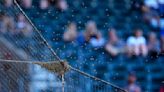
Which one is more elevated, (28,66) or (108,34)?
(108,34)

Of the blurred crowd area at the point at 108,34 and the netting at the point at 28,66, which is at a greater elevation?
the blurred crowd area at the point at 108,34

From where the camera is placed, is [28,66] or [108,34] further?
[108,34]

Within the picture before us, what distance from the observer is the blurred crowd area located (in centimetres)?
705

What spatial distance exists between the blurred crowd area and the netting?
81.5 inches

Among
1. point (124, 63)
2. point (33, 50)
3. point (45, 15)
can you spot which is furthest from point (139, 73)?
point (33, 50)

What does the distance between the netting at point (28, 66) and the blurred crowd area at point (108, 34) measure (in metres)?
2.07

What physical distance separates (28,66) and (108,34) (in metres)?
3.75

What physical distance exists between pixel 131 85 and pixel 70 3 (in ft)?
6.57

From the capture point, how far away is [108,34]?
7504 millimetres

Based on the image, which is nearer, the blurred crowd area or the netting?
the netting

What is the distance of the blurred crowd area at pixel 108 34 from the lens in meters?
7.05

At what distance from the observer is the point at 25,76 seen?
12.9ft

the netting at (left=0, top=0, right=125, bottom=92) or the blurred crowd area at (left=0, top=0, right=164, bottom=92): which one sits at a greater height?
the blurred crowd area at (left=0, top=0, right=164, bottom=92)

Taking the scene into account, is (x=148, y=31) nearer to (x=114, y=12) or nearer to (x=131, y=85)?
(x=114, y=12)
